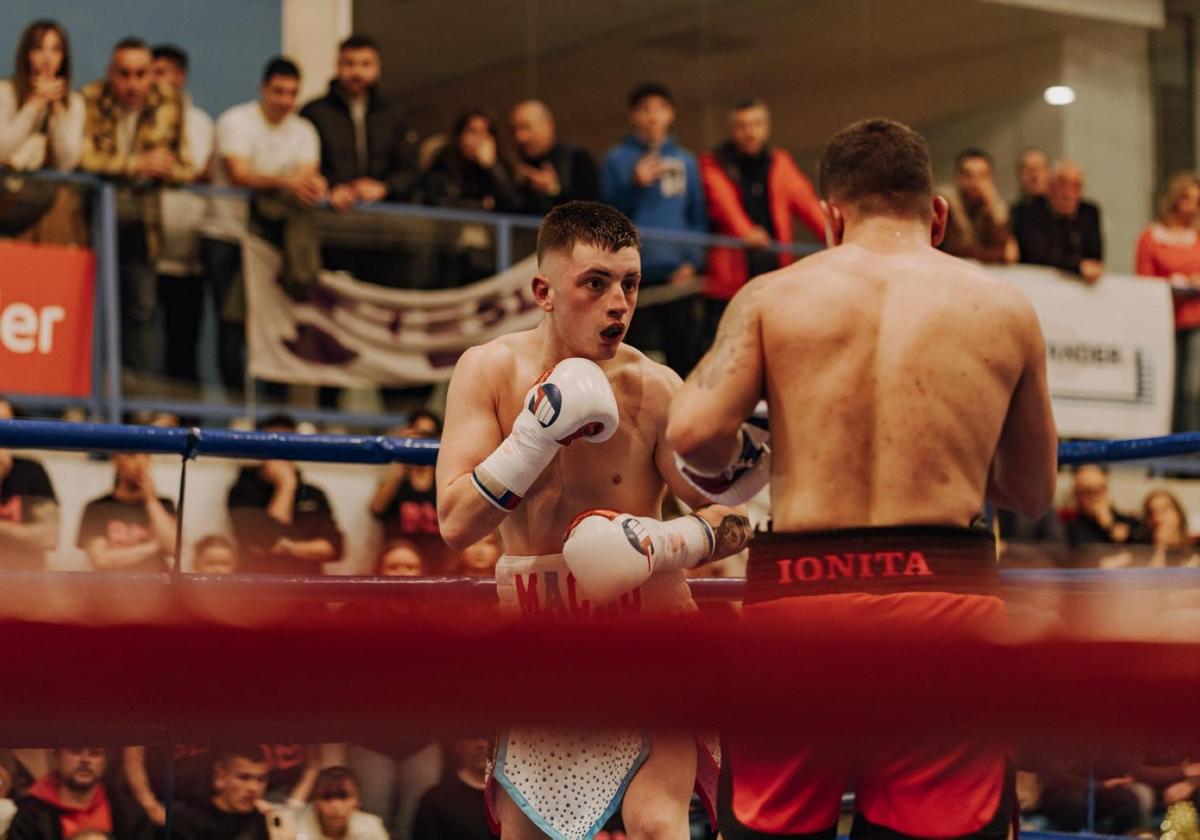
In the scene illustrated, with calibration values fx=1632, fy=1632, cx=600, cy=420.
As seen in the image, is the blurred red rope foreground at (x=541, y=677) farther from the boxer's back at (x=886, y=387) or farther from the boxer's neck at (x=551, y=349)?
the boxer's neck at (x=551, y=349)

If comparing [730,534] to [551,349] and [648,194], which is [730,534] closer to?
[551,349]

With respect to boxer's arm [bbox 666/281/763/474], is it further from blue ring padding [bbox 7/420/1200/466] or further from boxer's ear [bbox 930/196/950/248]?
blue ring padding [bbox 7/420/1200/466]

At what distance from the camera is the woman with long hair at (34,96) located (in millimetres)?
5605

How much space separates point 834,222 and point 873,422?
1.03ft

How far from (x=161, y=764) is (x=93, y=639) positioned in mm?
2543

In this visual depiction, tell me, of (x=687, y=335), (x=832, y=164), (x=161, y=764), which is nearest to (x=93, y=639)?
(x=832, y=164)

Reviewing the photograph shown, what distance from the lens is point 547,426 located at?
2.53 metres

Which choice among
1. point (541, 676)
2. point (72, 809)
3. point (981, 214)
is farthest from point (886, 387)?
point (981, 214)

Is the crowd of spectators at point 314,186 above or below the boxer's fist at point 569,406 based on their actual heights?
above

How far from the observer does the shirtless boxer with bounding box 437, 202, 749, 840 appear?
2.56 metres

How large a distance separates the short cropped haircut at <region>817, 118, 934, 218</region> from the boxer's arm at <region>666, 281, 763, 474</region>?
0.61 ft

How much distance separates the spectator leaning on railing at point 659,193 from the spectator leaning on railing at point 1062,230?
1.71 m

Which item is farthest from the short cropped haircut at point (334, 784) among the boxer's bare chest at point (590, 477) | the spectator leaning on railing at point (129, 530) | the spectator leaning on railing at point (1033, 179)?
the spectator leaning on railing at point (1033, 179)

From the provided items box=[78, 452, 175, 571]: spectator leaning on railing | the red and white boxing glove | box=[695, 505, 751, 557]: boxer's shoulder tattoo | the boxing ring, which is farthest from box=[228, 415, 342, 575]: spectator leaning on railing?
the boxing ring
